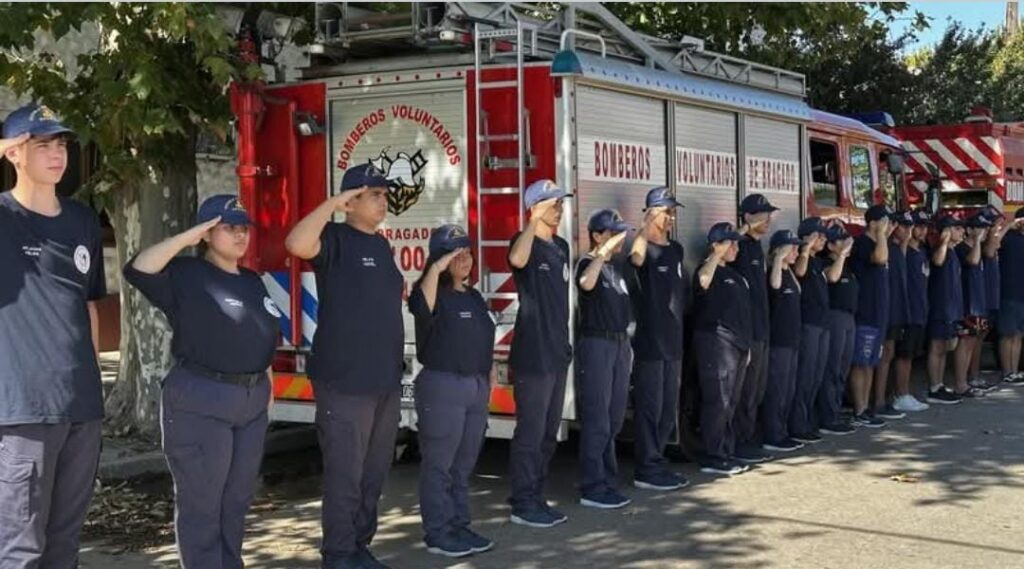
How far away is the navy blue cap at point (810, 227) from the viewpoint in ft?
28.9

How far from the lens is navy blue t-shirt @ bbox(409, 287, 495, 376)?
5840 mm

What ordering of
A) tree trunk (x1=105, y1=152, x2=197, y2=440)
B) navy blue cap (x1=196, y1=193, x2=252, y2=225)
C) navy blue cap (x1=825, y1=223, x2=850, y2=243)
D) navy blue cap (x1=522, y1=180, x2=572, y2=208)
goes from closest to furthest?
navy blue cap (x1=196, y1=193, x2=252, y2=225) → navy blue cap (x1=522, y1=180, x2=572, y2=208) → tree trunk (x1=105, y1=152, x2=197, y2=440) → navy blue cap (x1=825, y1=223, x2=850, y2=243)

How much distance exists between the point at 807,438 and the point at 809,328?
86cm

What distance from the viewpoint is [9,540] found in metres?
4.05

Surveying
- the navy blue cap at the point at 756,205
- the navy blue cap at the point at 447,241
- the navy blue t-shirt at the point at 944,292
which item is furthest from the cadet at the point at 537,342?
Result: the navy blue t-shirt at the point at 944,292

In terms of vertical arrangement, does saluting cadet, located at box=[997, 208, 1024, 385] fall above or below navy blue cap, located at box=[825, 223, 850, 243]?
below

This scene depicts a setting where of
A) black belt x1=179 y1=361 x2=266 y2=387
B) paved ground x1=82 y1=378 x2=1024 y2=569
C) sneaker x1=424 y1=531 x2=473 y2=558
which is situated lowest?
paved ground x1=82 y1=378 x2=1024 y2=569

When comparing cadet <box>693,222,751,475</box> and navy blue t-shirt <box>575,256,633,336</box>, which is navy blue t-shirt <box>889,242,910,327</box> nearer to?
cadet <box>693,222,751,475</box>

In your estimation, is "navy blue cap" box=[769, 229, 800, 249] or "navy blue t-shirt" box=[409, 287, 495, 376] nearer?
"navy blue t-shirt" box=[409, 287, 495, 376]

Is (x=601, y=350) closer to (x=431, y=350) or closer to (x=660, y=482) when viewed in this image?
(x=660, y=482)

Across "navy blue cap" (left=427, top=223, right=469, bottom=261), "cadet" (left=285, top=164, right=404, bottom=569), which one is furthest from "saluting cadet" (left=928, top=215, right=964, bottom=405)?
"cadet" (left=285, top=164, right=404, bottom=569)

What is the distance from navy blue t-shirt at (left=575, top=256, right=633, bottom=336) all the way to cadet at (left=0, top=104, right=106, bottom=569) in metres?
3.16

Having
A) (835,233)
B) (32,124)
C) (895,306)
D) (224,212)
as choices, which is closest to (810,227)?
(835,233)

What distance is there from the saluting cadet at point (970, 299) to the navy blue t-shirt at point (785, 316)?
A: 3.41 metres
